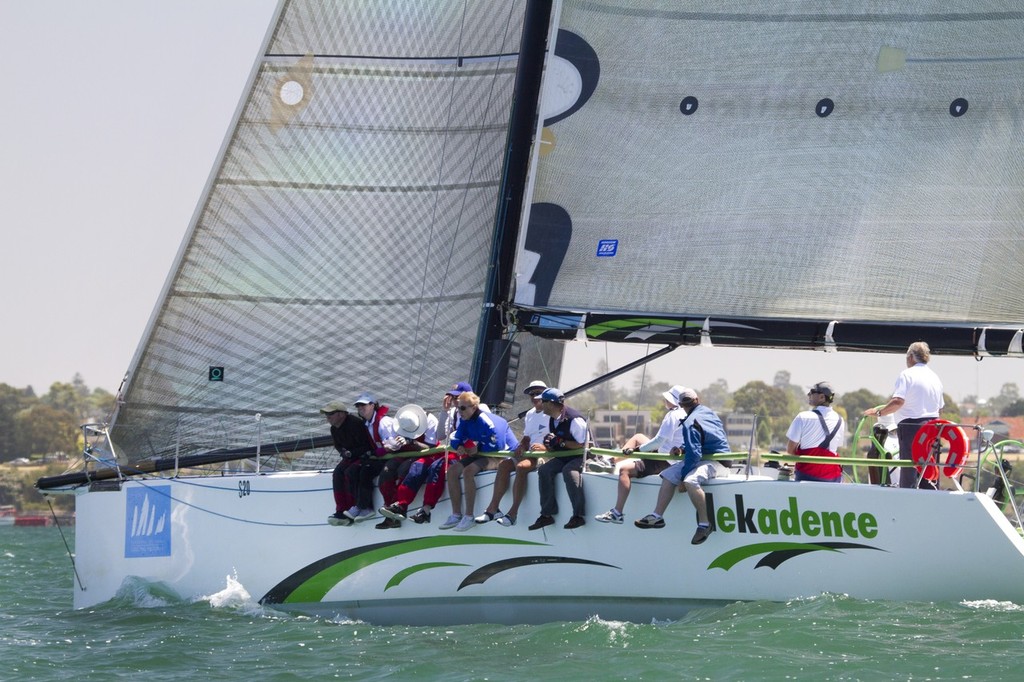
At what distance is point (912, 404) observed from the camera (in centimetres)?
814

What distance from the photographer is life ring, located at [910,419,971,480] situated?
786cm

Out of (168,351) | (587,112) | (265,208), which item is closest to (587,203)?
(587,112)

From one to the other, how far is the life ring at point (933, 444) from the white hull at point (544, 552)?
0.42m

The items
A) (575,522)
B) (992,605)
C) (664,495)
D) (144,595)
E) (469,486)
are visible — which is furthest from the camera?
(144,595)

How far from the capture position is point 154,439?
10.6 m

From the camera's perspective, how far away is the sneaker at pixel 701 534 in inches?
314

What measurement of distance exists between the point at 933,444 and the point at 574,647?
2.39 m

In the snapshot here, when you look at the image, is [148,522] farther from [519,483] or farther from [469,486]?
[519,483]

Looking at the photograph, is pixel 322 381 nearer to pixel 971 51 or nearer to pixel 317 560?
pixel 317 560

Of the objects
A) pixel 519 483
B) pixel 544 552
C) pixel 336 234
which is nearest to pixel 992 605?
pixel 544 552

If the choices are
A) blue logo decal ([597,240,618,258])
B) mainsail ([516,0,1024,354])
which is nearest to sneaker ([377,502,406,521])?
mainsail ([516,0,1024,354])

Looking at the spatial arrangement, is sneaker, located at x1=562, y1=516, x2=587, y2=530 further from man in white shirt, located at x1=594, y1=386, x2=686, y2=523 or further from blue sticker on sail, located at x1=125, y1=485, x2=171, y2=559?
blue sticker on sail, located at x1=125, y1=485, x2=171, y2=559

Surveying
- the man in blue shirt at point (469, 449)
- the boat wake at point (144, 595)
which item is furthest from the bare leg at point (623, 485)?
the boat wake at point (144, 595)

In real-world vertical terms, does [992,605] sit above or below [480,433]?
below
